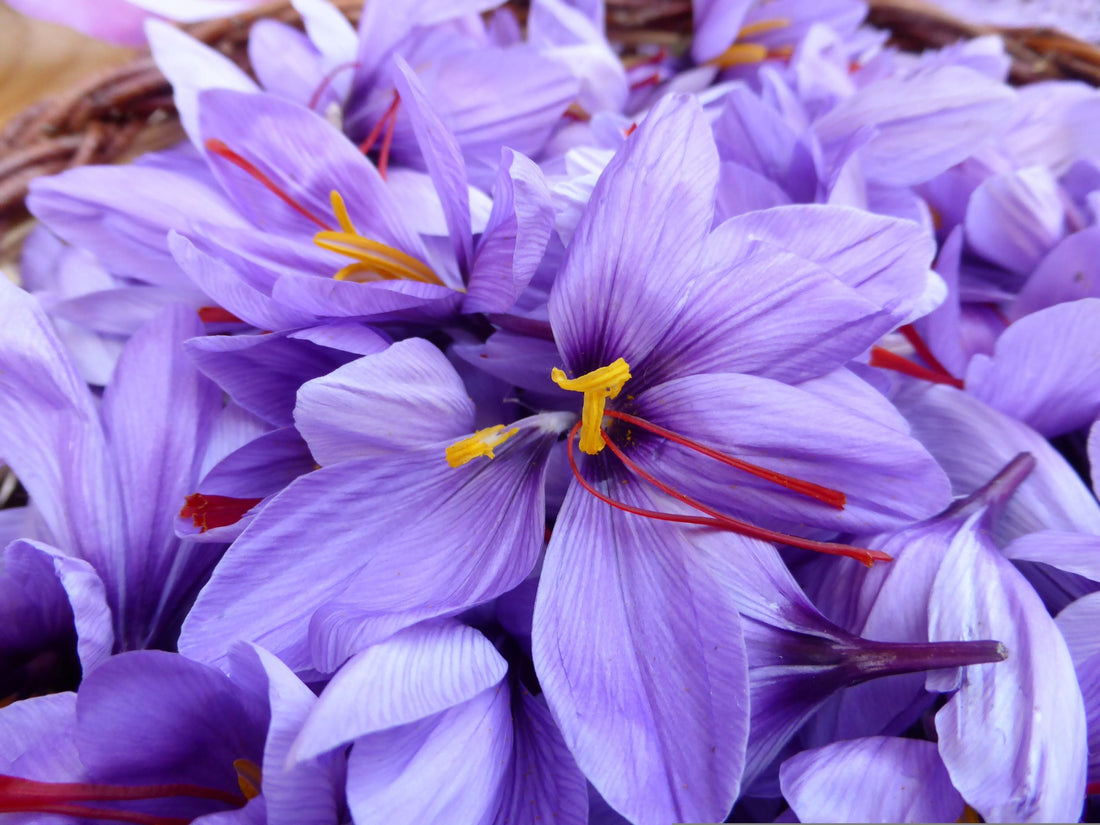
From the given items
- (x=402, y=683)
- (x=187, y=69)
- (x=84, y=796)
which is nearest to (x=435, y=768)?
(x=402, y=683)

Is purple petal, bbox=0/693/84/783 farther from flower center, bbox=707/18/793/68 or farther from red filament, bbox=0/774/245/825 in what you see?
flower center, bbox=707/18/793/68

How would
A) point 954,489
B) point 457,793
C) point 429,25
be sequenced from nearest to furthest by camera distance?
point 457,793
point 954,489
point 429,25

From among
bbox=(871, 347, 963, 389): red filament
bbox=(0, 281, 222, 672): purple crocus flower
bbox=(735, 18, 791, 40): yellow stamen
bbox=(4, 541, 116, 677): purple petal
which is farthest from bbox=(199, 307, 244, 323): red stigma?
bbox=(735, 18, 791, 40): yellow stamen

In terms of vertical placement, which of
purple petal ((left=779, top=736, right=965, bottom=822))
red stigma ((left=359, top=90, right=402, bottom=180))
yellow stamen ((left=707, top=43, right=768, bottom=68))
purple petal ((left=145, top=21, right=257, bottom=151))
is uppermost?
purple petal ((left=145, top=21, right=257, bottom=151))

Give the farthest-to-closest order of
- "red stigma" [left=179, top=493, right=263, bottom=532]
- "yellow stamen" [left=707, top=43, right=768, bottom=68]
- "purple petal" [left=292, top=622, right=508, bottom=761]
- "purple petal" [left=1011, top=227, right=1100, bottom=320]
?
"yellow stamen" [left=707, top=43, right=768, bottom=68], "purple petal" [left=1011, top=227, right=1100, bottom=320], "red stigma" [left=179, top=493, right=263, bottom=532], "purple petal" [left=292, top=622, right=508, bottom=761]

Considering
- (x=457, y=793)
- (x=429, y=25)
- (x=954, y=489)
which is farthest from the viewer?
(x=429, y=25)

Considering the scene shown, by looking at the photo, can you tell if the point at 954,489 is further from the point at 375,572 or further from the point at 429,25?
the point at 429,25

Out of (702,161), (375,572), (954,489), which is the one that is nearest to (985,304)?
(954,489)
